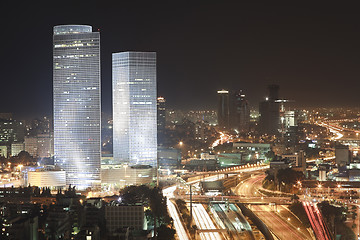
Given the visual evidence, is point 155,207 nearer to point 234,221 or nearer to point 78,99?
point 234,221

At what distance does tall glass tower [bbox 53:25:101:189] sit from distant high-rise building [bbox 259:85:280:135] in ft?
82.5

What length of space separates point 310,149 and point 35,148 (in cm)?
1594

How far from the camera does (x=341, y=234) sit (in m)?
15.6

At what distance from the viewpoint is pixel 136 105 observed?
79.4 feet

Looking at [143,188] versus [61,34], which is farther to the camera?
[61,34]

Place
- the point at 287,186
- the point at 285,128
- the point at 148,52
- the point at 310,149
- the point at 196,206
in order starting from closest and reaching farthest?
the point at 196,206, the point at 287,186, the point at 148,52, the point at 310,149, the point at 285,128

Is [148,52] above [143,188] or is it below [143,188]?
above

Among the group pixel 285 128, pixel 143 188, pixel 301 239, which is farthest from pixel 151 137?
pixel 285 128

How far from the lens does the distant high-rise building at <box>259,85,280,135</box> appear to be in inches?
1810

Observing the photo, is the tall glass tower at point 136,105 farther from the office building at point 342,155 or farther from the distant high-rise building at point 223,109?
the distant high-rise building at point 223,109

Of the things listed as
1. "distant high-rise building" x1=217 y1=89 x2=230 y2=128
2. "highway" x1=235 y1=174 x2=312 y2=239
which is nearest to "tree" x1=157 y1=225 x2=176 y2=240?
"highway" x1=235 y1=174 x2=312 y2=239

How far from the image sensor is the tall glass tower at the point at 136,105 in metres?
24.0

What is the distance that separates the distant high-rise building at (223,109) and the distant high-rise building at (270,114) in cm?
548

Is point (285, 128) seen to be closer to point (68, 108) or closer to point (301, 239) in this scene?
point (68, 108)
